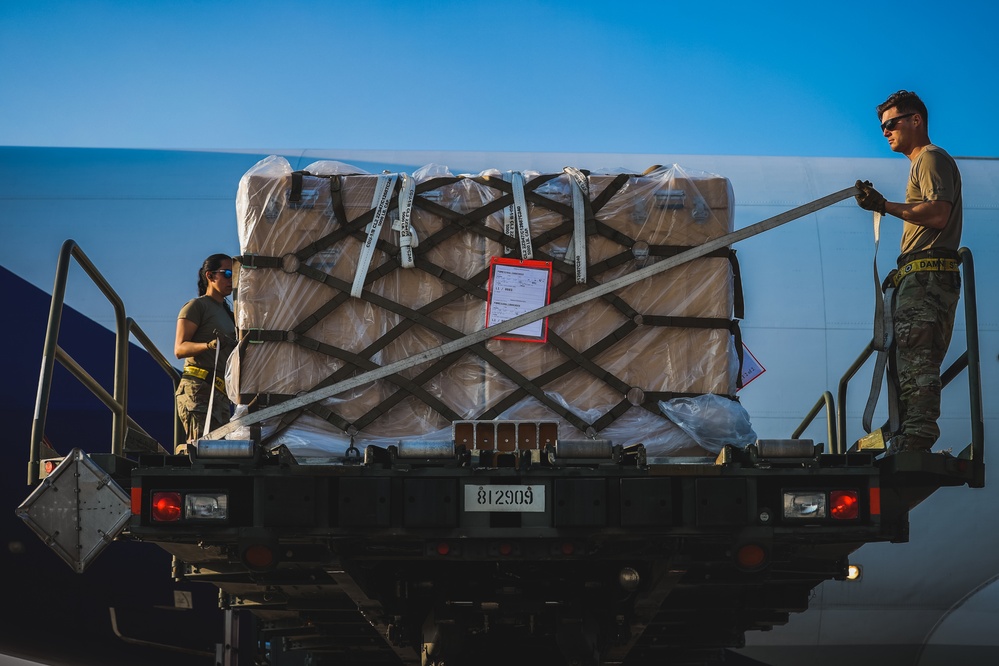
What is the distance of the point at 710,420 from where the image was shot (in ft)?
17.1

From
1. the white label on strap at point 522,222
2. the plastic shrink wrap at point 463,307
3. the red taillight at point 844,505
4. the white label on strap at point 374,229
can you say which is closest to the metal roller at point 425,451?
the plastic shrink wrap at point 463,307

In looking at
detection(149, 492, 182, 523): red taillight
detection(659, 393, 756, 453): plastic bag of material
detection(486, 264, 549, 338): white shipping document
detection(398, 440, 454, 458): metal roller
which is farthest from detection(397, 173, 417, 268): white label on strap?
detection(149, 492, 182, 523): red taillight

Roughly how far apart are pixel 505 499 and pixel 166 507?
4.36 ft

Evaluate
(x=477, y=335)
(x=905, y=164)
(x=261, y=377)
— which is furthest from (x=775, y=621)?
(x=905, y=164)

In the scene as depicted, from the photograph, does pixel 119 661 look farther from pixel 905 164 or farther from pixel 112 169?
pixel 905 164

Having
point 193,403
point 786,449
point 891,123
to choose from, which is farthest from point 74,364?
point 891,123

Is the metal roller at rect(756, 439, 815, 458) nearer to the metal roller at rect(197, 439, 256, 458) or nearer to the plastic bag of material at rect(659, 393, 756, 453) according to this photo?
the plastic bag of material at rect(659, 393, 756, 453)

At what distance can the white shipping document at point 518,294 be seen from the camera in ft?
17.4

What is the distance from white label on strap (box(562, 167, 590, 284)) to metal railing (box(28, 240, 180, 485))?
7.40 ft

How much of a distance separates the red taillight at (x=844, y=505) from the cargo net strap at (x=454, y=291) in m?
0.91

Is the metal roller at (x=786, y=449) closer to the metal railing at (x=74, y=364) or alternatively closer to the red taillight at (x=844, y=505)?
the red taillight at (x=844, y=505)

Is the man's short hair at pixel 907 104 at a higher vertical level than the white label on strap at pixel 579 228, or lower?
higher

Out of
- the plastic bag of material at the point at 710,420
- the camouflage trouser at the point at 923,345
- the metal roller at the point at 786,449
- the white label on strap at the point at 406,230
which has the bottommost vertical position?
the metal roller at the point at 786,449

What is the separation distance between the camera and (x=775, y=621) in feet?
21.6
